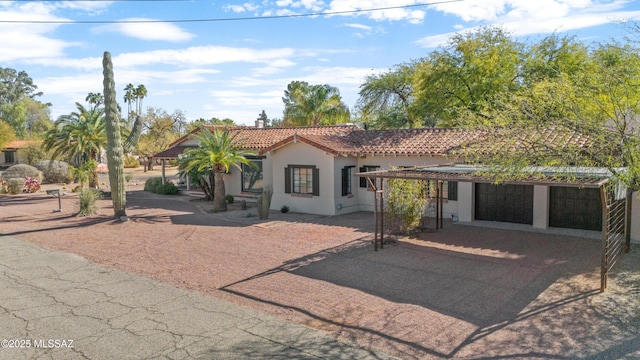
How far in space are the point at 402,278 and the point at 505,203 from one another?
8.52 meters

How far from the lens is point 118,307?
9.12 m

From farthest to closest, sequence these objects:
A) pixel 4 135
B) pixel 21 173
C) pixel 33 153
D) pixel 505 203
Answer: pixel 4 135 → pixel 33 153 → pixel 21 173 → pixel 505 203

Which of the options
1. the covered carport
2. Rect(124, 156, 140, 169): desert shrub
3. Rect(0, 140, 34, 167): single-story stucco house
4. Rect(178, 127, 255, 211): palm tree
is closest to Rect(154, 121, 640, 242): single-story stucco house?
the covered carport

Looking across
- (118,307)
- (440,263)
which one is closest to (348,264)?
(440,263)

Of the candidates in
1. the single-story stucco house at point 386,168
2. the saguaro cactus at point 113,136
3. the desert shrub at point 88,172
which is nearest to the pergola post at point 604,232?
the single-story stucco house at point 386,168

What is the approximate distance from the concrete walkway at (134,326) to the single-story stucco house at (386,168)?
9548 mm

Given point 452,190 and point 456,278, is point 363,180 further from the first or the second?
point 456,278

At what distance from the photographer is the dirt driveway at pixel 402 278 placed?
7.54m

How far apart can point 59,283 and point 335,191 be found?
462 inches

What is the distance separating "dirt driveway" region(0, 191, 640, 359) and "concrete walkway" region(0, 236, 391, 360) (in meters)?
0.56

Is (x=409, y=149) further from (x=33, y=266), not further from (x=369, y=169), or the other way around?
(x=33, y=266)

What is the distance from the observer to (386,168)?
2055 centimetres

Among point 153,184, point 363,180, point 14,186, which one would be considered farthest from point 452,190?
point 14,186

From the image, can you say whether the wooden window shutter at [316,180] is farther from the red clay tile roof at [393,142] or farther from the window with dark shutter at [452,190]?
the window with dark shutter at [452,190]
